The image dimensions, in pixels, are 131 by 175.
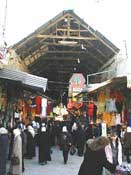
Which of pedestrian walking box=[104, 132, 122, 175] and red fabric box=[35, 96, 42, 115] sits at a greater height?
red fabric box=[35, 96, 42, 115]

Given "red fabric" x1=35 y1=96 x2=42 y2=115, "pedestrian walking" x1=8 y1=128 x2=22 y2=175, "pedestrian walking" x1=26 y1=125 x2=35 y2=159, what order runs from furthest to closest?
"red fabric" x1=35 y1=96 x2=42 y2=115 < "pedestrian walking" x1=26 y1=125 x2=35 y2=159 < "pedestrian walking" x1=8 y1=128 x2=22 y2=175

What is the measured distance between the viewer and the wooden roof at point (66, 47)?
25.5 meters

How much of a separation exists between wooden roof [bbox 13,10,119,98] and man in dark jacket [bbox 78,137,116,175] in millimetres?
16027

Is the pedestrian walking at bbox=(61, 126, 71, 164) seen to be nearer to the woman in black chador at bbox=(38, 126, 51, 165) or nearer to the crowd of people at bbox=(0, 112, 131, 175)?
the crowd of people at bbox=(0, 112, 131, 175)

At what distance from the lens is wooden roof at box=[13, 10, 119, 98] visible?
2552 cm

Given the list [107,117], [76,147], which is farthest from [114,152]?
[76,147]

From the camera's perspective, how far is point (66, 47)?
101 feet

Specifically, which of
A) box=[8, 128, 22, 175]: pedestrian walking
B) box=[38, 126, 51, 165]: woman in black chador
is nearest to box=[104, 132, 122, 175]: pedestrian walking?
box=[8, 128, 22, 175]: pedestrian walking

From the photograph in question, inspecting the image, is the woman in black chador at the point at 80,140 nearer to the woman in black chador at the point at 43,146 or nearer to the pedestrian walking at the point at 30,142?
the pedestrian walking at the point at 30,142

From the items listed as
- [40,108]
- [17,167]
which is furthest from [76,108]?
[17,167]

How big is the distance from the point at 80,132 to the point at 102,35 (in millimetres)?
5250

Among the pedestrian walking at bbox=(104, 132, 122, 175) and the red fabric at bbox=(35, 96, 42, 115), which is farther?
the red fabric at bbox=(35, 96, 42, 115)

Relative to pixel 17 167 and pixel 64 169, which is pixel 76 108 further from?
pixel 17 167

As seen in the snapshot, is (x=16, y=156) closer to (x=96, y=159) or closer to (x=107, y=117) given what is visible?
(x=96, y=159)
